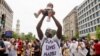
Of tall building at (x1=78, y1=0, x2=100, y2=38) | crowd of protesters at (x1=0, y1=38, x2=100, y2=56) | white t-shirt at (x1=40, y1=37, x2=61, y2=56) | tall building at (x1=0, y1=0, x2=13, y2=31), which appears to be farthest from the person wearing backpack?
tall building at (x1=0, y1=0, x2=13, y2=31)

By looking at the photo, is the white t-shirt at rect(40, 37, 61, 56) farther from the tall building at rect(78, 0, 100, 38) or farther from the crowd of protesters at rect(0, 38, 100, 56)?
the tall building at rect(78, 0, 100, 38)

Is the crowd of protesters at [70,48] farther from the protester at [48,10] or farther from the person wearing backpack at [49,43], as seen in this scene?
the protester at [48,10]

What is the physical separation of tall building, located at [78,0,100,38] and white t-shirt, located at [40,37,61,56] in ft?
305

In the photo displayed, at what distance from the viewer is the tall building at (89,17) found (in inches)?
3976

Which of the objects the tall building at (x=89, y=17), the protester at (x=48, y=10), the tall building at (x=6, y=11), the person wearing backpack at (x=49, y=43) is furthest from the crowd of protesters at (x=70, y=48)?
the tall building at (x=6, y=11)

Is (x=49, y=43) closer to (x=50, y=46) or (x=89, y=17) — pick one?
(x=50, y=46)

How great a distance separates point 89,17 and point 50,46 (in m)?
109

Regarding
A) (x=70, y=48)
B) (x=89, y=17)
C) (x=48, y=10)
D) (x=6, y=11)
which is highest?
(x=6, y=11)

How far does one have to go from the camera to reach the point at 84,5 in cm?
12406

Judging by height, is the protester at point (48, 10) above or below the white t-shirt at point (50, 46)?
above

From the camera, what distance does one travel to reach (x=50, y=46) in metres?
6.02

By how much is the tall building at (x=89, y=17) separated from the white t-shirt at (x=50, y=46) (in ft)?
305

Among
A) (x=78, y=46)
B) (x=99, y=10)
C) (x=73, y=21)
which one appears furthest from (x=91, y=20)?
(x=78, y=46)

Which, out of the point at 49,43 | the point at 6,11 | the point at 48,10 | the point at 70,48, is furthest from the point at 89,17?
the point at 48,10
